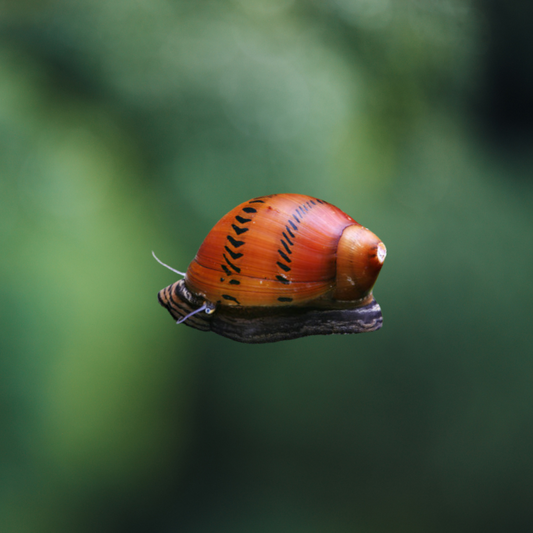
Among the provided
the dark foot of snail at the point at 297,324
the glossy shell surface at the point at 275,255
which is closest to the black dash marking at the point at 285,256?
the glossy shell surface at the point at 275,255

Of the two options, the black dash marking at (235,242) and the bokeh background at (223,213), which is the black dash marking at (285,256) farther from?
the bokeh background at (223,213)

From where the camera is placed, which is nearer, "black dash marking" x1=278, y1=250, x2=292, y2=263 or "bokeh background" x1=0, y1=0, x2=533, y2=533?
"black dash marking" x1=278, y1=250, x2=292, y2=263

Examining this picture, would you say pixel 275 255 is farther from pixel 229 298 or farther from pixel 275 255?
pixel 229 298

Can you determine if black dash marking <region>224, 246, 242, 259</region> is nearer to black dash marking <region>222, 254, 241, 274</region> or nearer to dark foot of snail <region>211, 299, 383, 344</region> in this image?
black dash marking <region>222, 254, 241, 274</region>

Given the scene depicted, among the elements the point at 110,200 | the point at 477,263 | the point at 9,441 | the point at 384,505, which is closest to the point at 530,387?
the point at 477,263

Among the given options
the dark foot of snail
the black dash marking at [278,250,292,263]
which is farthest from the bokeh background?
the black dash marking at [278,250,292,263]

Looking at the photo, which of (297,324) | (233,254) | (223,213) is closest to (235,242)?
(233,254)

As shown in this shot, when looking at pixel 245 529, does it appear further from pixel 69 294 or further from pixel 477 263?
pixel 477 263
